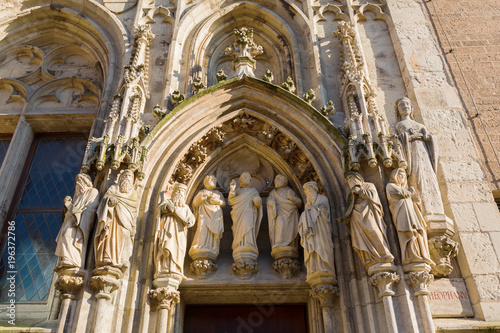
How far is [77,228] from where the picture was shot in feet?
17.7

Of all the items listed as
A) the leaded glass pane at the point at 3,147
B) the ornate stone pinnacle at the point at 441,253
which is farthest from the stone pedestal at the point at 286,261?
the leaded glass pane at the point at 3,147

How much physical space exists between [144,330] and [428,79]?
19.8 feet

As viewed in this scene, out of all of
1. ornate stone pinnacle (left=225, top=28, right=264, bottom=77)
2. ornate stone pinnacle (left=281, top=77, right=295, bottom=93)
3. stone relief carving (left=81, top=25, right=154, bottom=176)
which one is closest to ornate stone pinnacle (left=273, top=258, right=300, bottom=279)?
stone relief carving (left=81, top=25, right=154, bottom=176)

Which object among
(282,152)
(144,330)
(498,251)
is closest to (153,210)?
(144,330)

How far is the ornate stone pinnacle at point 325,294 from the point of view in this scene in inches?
212

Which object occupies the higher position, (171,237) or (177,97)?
(177,97)

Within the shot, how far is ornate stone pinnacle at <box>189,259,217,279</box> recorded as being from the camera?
5.95m

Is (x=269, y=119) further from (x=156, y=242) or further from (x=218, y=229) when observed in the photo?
(x=156, y=242)

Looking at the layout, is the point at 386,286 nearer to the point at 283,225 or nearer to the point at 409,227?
the point at 409,227

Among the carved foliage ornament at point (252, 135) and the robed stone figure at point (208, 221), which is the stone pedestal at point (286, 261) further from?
the carved foliage ornament at point (252, 135)

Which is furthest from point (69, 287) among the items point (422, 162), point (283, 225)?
point (422, 162)

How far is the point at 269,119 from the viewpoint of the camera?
714 centimetres

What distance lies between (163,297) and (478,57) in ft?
22.7

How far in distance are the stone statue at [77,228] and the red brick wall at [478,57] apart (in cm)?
576
